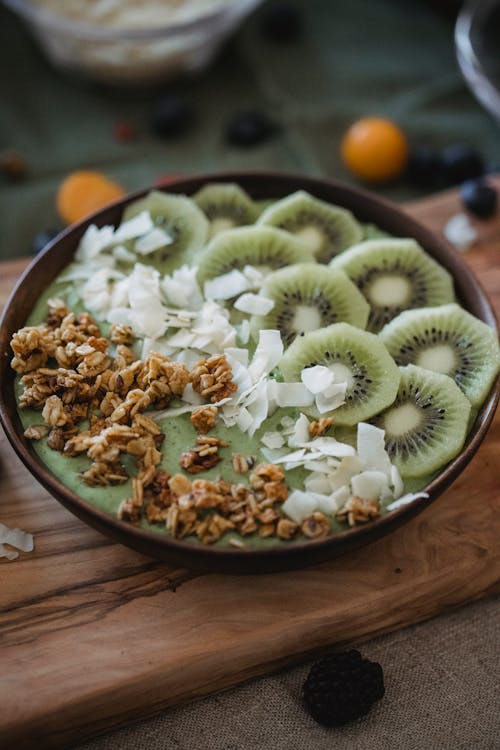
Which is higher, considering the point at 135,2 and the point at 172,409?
the point at 135,2

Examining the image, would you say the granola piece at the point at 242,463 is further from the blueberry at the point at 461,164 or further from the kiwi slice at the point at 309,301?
the blueberry at the point at 461,164

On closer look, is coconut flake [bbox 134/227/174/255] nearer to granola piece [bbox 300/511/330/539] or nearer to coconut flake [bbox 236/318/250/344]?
coconut flake [bbox 236/318/250/344]

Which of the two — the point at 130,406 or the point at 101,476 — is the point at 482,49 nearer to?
the point at 130,406

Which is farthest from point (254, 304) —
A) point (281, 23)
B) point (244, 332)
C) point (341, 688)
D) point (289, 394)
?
point (281, 23)

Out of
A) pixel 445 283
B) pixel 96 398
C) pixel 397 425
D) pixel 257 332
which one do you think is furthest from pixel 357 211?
pixel 96 398

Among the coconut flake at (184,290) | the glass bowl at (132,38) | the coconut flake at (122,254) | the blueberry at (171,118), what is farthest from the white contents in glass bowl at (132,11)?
the coconut flake at (184,290)

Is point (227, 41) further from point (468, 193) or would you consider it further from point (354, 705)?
point (354, 705)
